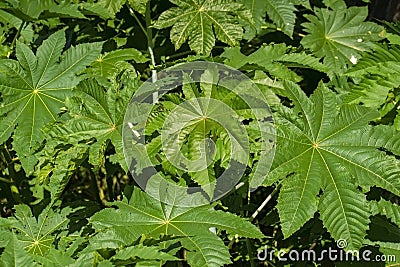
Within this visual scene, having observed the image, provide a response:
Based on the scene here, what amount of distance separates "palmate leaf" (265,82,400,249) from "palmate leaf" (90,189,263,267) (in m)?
0.18

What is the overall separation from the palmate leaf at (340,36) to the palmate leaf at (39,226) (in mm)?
1366

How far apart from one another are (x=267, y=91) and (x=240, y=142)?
0.92 ft

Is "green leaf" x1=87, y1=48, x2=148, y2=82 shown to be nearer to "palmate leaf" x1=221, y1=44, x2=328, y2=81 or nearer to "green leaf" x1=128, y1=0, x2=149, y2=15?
"green leaf" x1=128, y1=0, x2=149, y2=15

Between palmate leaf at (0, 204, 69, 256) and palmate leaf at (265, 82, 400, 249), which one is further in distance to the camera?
palmate leaf at (0, 204, 69, 256)

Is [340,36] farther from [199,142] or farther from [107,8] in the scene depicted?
[199,142]

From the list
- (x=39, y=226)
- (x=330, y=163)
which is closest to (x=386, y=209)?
(x=330, y=163)

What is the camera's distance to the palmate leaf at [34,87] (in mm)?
2164

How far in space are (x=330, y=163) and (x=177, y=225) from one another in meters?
0.52

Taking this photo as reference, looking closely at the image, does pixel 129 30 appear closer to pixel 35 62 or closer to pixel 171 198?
pixel 35 62

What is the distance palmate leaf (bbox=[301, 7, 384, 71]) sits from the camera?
2832 mm

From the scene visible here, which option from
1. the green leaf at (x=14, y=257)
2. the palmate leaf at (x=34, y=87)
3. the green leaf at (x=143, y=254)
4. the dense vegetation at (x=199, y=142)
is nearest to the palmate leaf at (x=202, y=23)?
the dense vegetation at (x=199, y=142)

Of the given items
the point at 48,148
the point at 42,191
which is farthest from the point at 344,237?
the point at 42,191

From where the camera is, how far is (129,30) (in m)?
2.96

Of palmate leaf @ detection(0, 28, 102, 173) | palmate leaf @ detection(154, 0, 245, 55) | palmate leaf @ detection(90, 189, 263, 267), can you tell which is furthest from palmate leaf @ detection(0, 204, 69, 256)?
palmate leaf @ detection(154, 0, 245, 55)
